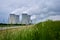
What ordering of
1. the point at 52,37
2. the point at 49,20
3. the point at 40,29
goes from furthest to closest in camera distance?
the point at 49,20 < the point at 40,29 < the point at 52,37

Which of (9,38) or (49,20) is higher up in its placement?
(49,20)

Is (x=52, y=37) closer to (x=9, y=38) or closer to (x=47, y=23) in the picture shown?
(x=47, y=23)

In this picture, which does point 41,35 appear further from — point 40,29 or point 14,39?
point 14,39

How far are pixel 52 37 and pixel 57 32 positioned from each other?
25.3 inches

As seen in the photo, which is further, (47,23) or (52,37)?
(47,23)

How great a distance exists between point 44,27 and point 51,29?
0.57m

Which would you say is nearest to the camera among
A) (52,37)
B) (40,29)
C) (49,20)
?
(52,37)

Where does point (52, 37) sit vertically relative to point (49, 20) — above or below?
below

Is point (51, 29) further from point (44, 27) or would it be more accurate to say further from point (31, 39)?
point (31, 39)

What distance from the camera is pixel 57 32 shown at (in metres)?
13.2

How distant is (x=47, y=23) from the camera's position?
1470cm

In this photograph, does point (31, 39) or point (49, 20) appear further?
point (49, 20)

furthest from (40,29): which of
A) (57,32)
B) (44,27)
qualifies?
(57,32)

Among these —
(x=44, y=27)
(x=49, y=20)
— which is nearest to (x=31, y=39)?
(x=44, y=27)
